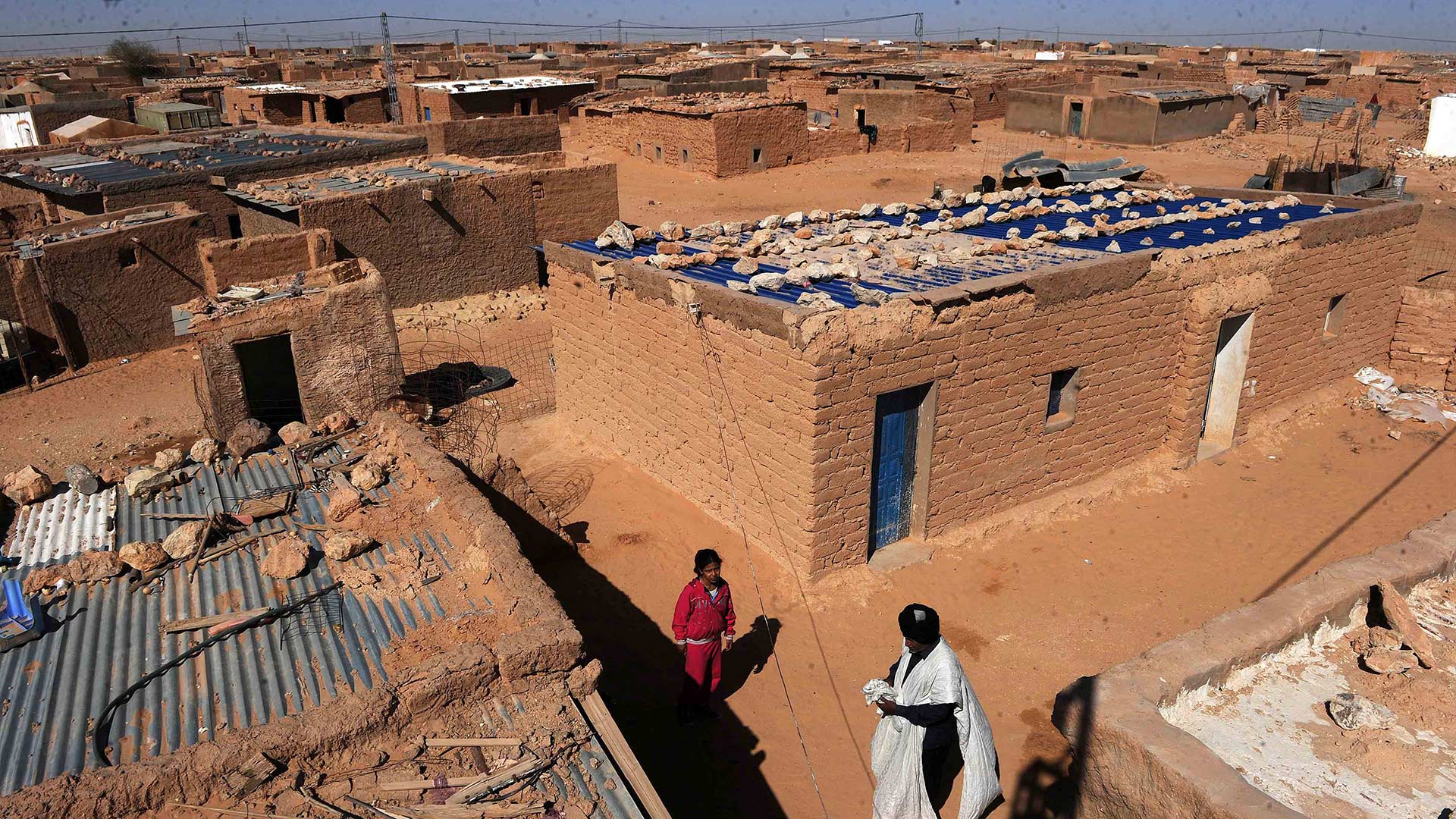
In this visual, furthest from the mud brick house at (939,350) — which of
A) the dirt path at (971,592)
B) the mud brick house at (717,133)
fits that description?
the mud brick house at (717,133)

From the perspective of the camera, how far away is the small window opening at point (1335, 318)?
11.7 metres

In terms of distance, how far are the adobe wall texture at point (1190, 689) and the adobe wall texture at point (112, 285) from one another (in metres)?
14.0

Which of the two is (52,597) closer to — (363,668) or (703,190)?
(363,668)

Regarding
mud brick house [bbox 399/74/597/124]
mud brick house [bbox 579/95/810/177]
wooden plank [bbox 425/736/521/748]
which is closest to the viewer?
wooden plank [bbox 425/736/521/748]

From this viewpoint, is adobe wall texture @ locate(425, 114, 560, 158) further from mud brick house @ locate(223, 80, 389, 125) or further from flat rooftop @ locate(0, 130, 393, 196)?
mud brick house @ locate(223, 80, 389, 125)

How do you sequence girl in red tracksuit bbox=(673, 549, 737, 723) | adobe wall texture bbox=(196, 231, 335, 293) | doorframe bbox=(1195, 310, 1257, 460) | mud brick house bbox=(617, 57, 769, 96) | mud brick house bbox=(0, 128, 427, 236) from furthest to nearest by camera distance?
mud brick house bbox=(617, 57, 769, 96)
mud brick house bbox=(0, 128, 427, 236)
adobe wall texture bbox=(196, 231, 335, 293)
doorframe bbox=(1195, 310, 1257, 460)
girl in red tracksuit bbox=(673, 549, 737, 723)

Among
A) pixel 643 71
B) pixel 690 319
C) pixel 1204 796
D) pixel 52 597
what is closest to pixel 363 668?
pixel 52 597

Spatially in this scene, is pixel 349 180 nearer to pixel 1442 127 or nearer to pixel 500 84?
pixel 500 84

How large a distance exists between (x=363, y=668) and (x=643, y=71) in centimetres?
3787

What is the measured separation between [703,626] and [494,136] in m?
18.0

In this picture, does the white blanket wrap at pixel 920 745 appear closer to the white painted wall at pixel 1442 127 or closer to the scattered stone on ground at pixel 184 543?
the scattered stone on ground at pixel 184 543

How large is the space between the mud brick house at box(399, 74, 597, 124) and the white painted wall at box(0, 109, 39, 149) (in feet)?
33.5

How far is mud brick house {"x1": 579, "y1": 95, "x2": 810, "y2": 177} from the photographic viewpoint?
2566 centimetres

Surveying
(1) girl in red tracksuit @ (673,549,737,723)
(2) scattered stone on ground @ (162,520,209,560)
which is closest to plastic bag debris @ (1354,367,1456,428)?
(1) girl in red tracksuit @ (673,549,737,723)
